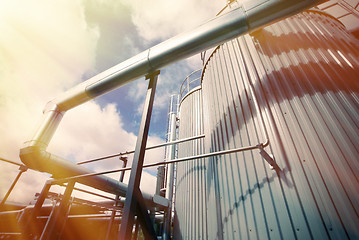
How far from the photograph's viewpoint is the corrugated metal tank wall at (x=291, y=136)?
1798 mm

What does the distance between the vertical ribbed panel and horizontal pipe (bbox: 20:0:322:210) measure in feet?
7.92

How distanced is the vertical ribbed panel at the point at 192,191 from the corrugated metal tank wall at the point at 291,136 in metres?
0.32

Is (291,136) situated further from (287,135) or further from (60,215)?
(60,215)

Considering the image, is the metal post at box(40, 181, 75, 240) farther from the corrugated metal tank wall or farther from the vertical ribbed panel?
the corrugated metal tank wall

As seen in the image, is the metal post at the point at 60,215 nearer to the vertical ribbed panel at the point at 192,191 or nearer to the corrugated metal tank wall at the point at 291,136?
the vertical ribbed panel at the point at 192,191

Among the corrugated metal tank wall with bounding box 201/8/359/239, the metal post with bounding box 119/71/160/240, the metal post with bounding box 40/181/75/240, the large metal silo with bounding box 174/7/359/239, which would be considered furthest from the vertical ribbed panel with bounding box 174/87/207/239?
the metal post with bounding box 40/181/75/240

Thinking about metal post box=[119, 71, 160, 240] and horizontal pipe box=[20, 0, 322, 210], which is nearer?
metal post box=[119, 71, 160, 240]

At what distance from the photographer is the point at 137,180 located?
2.02 metres

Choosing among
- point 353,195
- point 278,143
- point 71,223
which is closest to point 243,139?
point 278,143

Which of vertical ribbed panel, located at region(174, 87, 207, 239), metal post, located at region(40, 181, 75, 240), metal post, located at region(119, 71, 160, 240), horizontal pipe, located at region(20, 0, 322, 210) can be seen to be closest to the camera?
metal post, located at region(119, 71, 160, 240)

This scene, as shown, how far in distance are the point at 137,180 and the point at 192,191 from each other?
8.73ft

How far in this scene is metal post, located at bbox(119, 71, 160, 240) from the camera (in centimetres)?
174

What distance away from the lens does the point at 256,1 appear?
102 inches

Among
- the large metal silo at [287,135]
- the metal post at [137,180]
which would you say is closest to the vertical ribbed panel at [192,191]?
the large metal silo at [287,135]
